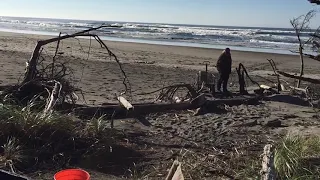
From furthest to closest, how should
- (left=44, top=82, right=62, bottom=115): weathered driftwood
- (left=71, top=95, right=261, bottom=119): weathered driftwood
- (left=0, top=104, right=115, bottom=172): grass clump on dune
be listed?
1. (left=71, top=95, right=261, bottom=119): weathered driftwood
2. (left=44, top=82, right=62, bottom=115): weathered driftwood
3. (left=0, top=104, right=115, bottom=172): grass clump on dune

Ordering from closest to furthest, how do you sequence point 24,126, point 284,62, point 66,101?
1. point 24,126
2. point 66,101
3. point 284,62

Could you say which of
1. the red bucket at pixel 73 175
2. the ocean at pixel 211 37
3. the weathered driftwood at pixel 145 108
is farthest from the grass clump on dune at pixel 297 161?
the ocean at pixel 211 37

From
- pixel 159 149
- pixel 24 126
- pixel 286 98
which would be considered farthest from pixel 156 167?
pixel 286 98

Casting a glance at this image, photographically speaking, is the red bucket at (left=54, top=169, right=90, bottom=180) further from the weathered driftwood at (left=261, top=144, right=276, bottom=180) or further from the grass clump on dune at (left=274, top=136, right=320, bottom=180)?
the grass clump on dune at (left=274, top=136, right=320, bottom=180)

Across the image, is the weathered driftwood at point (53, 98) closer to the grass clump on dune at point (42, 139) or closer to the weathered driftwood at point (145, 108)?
the grass clump on dune at point (42, 139)

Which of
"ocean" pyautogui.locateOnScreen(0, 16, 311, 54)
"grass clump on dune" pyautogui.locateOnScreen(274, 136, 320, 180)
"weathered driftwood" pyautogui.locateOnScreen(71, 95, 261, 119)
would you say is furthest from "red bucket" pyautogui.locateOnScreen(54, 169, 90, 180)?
"ocean" pyautogui.locateOnScreen(0, 16, 311, 54)

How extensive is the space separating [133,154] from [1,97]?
279cm

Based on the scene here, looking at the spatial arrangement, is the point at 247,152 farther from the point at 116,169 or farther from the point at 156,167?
the point at 116,169

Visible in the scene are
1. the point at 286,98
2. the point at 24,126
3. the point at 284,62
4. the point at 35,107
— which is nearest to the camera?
the point at 24,126

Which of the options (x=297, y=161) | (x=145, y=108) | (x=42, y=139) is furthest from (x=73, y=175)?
(x=145, y=108)

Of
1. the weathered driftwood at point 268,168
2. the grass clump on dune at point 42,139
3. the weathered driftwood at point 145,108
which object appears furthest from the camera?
the weathered driftwood at point 145,108

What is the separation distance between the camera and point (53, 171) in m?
5.50

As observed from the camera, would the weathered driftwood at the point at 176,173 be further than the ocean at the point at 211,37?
No

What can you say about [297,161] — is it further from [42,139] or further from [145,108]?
[145,108]
